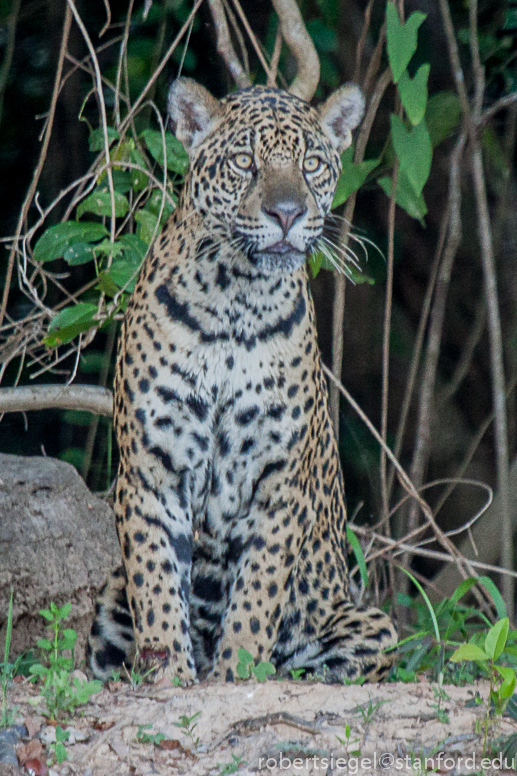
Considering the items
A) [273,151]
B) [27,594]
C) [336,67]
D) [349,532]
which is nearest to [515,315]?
[336,67]

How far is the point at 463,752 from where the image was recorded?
9.68 feet

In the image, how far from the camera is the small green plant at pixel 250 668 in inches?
142

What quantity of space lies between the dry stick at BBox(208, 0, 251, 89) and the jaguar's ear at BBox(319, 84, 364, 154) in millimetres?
803

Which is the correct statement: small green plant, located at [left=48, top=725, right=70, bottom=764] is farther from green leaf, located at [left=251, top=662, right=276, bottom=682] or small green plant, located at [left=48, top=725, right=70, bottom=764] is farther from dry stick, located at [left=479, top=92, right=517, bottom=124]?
dry stick, located at [left=479, top=92, right=517, bottom=124]

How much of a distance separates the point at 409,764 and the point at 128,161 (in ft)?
10.0

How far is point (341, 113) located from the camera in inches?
171

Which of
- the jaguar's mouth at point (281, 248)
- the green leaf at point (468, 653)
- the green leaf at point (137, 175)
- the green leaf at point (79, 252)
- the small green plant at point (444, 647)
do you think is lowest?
the small green plant at point (444, 647)

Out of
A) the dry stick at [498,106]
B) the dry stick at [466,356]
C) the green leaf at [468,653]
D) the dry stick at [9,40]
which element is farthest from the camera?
the dry stick at [466,356]

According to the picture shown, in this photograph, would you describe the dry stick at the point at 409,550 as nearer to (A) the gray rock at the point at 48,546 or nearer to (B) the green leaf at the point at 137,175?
(A) the gray rock at the point at 48,546

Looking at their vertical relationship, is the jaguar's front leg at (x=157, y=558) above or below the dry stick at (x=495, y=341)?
below

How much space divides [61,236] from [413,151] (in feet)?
5.10

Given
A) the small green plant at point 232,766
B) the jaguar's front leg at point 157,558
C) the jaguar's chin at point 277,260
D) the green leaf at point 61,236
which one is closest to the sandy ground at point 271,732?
the small green plant at point 232,766

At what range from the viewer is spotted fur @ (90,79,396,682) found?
3.90 metres

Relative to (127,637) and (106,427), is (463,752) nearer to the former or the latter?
(127,637)
